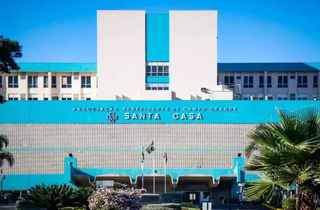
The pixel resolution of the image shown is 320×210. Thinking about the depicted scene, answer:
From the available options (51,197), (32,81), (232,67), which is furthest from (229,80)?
(51,197)

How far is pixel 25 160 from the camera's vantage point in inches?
2502

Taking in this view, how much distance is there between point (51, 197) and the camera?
32156 mm

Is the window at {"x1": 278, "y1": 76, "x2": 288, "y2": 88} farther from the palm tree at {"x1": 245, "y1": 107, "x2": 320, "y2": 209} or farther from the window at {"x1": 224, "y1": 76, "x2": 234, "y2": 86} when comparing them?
the palm tree at {"x1": 245, "y1": 107, "x2": 320, "y2": 209}

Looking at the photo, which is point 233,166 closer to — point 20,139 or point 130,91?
point 130,91

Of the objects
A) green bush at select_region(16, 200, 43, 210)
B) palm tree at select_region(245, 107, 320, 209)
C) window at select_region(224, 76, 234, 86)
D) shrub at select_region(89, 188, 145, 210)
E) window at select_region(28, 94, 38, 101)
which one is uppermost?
window at select_region(224, 76, 234, 86)

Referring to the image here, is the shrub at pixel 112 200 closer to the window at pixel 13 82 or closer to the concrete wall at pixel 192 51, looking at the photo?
the concrete wall at pixel 192 51

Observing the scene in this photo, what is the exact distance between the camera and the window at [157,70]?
70625 millimetres

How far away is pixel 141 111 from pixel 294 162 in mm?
46386

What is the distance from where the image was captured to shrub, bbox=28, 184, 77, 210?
105 ft

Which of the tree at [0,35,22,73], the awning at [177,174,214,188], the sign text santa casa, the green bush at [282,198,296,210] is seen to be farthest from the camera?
the sign text santa casa

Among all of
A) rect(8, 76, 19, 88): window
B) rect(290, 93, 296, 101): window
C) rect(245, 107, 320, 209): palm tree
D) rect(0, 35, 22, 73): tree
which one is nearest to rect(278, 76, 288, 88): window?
rect(290, 93, 296, 101): window

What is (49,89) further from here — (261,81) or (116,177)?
(261,81)

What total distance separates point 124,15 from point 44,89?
58.2 feet

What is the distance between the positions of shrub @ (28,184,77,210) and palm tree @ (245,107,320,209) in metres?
16.7
